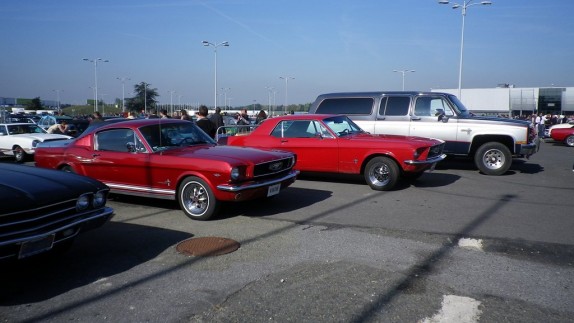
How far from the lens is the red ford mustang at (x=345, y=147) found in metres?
8.63

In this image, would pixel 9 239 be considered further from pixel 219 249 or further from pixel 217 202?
pixel 217 202

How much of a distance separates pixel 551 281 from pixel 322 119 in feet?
19.5

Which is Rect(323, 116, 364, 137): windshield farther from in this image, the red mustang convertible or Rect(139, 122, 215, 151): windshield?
Rect(139, 122, 215, 151): windshield

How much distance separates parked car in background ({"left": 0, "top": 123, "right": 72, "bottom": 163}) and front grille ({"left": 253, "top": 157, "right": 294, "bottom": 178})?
10343mm

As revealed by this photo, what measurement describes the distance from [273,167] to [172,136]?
1819 mm

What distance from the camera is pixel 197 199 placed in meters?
6.57

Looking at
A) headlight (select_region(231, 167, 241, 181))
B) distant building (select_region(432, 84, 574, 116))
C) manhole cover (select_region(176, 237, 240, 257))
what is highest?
distant building (select_region(432, 84, 574, 116))

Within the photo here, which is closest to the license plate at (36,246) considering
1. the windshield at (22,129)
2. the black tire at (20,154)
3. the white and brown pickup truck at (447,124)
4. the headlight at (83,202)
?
the headlight at (83,202)

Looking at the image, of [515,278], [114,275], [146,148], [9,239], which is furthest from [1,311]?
[515,278]

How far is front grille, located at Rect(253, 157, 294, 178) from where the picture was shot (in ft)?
21.5

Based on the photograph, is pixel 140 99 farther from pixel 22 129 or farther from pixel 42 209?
pixel 42 209

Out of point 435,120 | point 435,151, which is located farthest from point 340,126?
point 435,120

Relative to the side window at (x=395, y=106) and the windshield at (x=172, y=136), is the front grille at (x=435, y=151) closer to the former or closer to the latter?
the side window at (x=395, y=106)

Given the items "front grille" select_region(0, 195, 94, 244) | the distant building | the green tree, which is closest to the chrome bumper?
"front grille" select_region(0, 195, 94, 244)
